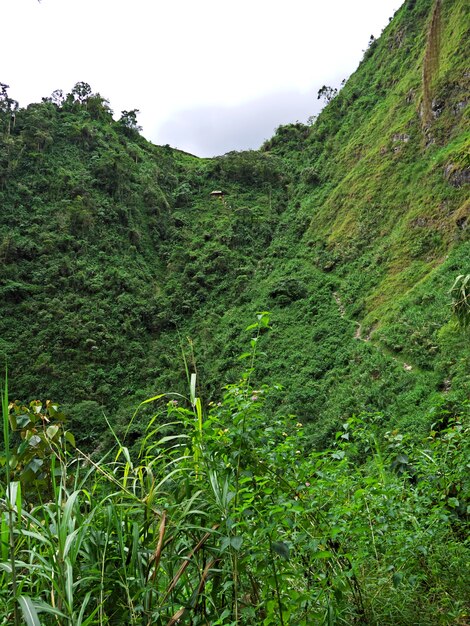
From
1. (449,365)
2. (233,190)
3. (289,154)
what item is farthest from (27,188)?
(449,365)

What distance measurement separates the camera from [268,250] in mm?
39000

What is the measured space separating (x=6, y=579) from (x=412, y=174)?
28317mm

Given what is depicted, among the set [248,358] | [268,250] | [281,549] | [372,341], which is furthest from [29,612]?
[268,250]

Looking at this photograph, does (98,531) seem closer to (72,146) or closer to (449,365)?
(449,365)

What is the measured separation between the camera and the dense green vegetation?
1.30 metres

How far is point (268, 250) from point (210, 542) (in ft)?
125

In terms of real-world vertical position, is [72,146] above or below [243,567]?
above

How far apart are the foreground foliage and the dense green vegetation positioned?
11 mm

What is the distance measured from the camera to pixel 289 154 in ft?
170

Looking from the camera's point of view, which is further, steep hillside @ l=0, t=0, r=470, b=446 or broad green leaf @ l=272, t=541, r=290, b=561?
steep hillside @ l=0, t=0, r=470, b=446

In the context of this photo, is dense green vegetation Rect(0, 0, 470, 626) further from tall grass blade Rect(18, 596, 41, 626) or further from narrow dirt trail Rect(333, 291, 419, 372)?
narrow dirt trail Rect(333, 291, 419, 372)

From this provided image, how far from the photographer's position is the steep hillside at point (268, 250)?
18625 millimetres

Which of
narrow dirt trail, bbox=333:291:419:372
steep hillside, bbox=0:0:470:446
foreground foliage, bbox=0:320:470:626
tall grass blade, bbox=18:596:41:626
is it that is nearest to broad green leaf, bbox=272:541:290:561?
foreground foliage, bbox=0:320:470:626

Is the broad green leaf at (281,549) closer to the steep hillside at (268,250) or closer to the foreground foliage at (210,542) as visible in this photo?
the foreground foliage at (210,542)
